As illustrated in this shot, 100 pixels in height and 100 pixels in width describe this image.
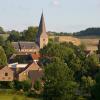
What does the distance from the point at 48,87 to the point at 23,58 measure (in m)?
50.0

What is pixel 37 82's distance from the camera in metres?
62.4

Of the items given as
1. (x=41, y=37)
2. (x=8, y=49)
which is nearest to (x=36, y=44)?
(x=41, y=37)

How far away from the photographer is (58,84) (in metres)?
46.3

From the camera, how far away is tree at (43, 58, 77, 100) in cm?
4542

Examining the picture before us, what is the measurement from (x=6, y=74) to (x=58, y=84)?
85.9 ft

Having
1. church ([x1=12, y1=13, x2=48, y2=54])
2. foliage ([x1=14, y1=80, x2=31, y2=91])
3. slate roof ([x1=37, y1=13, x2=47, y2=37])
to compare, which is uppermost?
slate roof ([x1=37, y1=13, x2=47, y2=37])

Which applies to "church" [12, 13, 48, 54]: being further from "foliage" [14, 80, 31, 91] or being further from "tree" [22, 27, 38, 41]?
"foliage" [14, 80, 31, 91]

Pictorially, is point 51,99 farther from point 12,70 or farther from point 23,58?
point 23,58

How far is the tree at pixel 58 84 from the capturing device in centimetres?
4542

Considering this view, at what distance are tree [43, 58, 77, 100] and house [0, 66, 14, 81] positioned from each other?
2292 cm

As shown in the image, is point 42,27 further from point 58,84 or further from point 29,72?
point 58,84

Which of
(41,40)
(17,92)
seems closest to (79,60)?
(17,92)

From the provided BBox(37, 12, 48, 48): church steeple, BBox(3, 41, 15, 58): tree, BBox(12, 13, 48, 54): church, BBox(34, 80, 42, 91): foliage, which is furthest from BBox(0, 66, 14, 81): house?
BBox(37, 12, 48, 48): church steeple

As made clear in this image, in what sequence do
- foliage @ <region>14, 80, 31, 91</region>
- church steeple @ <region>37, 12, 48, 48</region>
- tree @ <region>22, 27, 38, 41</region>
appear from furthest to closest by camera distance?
1. tree @ <region>22, 27, 38, 41</region>
2. church steeple @ <region>37, 12, 48, 48</region>
3. foliage @ <region>14, 80, 31, 91</region>
